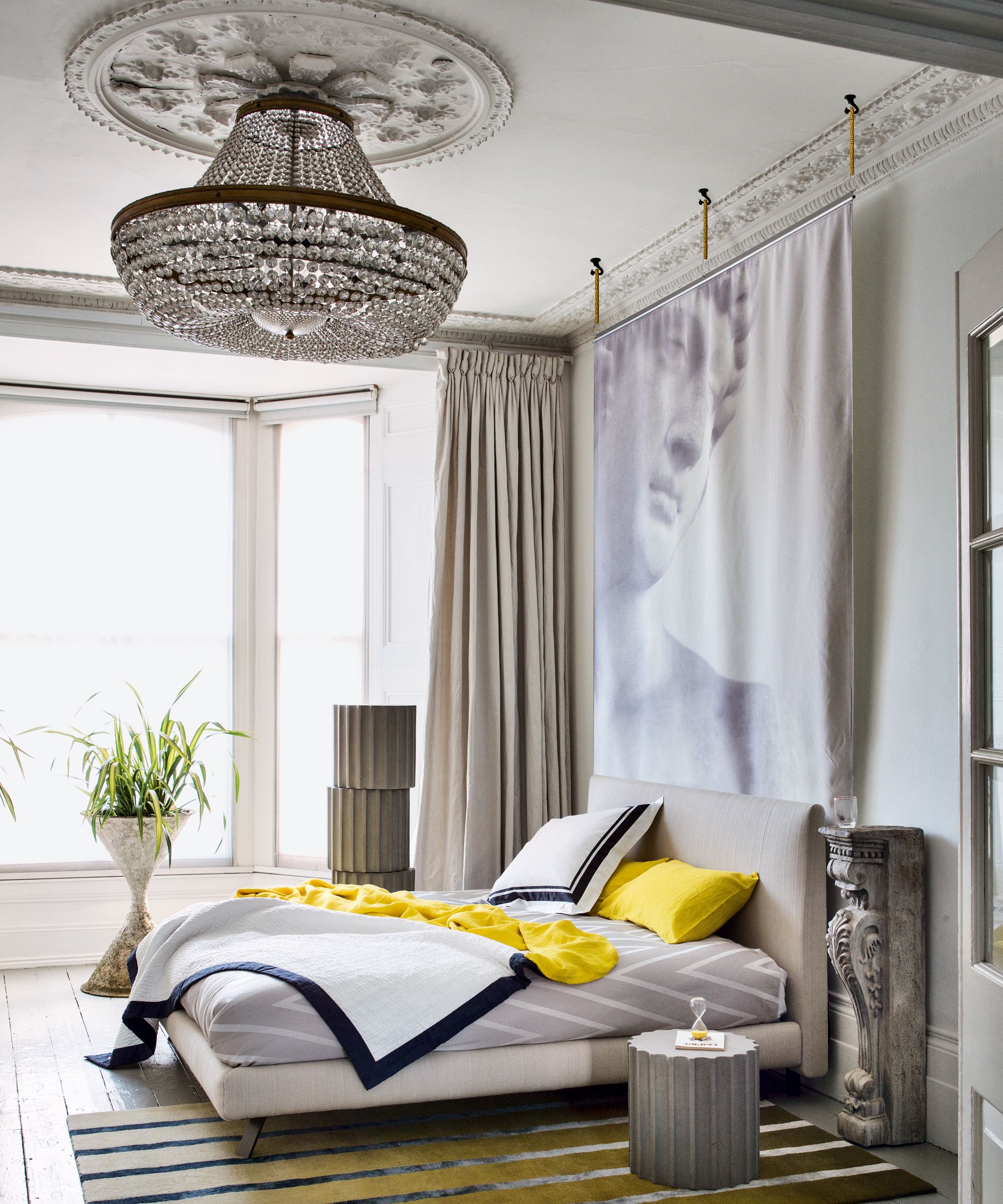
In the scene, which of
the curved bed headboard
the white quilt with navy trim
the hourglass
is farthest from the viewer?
the curved bed headboard

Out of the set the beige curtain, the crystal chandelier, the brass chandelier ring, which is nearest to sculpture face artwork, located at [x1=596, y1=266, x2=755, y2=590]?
the beige curtain

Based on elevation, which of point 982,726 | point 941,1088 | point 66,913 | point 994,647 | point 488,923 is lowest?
point 66,913

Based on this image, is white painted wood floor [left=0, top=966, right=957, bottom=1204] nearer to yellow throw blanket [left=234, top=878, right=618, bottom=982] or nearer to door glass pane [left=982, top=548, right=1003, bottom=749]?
yellow throw blanket [left=234, top=878, right=618, bottom=982]

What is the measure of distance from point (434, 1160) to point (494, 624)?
2.64m

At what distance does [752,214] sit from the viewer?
13.2ft

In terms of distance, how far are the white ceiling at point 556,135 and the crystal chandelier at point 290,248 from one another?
47 centimetres

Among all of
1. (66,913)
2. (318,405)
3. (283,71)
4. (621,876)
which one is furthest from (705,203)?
(66,913)

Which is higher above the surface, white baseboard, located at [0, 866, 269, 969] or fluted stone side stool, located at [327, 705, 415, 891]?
fluted stone side stool, located at [327, 705, 415, 891]

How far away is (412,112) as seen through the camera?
3.26 meters

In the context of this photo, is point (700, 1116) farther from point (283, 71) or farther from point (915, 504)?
point (283, 71)

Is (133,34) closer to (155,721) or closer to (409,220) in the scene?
(409,220)

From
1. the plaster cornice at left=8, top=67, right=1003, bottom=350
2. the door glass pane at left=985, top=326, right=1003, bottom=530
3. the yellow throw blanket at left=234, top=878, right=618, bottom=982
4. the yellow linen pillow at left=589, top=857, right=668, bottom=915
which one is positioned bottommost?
the yellow throw blanket at left=234, top=878, right=618, bottom=982

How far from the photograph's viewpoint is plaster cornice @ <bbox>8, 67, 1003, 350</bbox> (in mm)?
3156

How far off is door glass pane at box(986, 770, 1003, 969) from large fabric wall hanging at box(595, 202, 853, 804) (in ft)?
5.48
